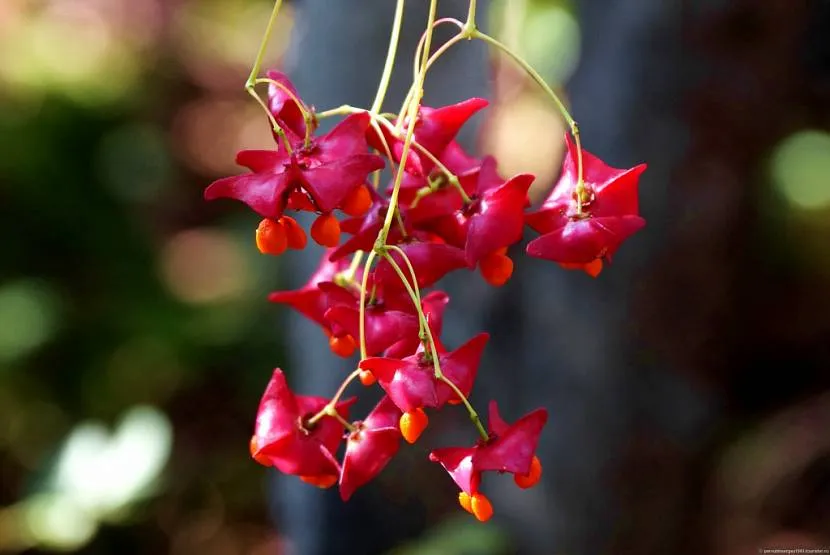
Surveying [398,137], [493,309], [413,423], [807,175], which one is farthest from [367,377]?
[807,175]

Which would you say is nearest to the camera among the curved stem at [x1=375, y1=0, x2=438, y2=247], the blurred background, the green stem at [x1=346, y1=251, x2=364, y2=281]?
the curved stem at [x1=375, y1=0, x2=438, y2=247]

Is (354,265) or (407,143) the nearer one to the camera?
(407,143)

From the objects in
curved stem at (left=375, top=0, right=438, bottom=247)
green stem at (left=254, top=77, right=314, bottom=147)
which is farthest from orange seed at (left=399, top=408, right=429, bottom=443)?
green stem at (left=254, top=77, right=314, bottom=147)

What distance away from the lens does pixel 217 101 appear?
4531 millimetres

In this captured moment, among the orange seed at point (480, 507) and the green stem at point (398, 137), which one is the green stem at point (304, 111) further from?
the orange seed at point (480, 507)

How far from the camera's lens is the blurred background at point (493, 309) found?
Result: 1.98m

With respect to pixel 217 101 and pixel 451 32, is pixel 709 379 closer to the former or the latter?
pixel 451 32

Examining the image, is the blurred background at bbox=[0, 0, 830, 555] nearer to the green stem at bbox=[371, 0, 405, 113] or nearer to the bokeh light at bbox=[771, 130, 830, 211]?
the bokeh light at bbox=[771, 130, 830, 211]

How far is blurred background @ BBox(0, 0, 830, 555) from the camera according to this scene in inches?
78.1

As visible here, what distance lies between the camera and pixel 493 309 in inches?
85.4

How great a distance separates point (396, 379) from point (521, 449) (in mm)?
155

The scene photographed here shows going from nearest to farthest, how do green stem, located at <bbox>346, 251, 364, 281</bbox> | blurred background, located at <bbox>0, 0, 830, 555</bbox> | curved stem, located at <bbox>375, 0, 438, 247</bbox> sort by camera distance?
curved stem, located at <bbox>375, 0, 438, 247</bbox>
green stem, located at <bbox>346, 251, 364, 281</bbox>
blurred background, located at <bbox>0, 0, 830, 555</bbox>

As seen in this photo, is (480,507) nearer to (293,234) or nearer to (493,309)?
(293,234)

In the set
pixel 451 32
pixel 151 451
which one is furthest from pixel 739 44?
pixel 151 451
